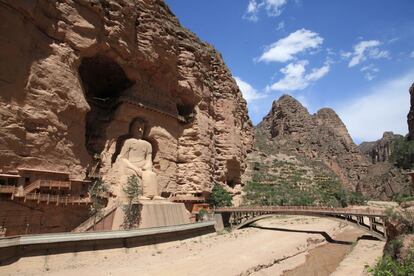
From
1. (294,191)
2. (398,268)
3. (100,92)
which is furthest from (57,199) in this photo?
(294,191)

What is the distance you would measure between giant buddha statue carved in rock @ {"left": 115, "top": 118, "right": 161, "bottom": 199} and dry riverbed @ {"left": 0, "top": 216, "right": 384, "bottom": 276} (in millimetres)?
6805

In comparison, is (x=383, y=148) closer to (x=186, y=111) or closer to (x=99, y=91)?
(x=186, y=111)

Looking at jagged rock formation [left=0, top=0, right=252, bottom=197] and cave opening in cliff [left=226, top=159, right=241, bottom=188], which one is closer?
jagged rock formation [left=0, top=0, right=252, bottom=197]

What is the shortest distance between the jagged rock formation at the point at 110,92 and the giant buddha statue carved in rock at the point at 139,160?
1.06m

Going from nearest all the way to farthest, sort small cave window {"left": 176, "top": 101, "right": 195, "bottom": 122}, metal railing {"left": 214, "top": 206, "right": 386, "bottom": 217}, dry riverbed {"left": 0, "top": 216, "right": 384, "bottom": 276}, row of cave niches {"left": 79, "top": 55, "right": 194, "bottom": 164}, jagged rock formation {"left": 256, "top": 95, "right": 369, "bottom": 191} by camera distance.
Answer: dry riverbed {"left": 0, "top": 216, "right": 384, "bottom": 276}, metal railing {"left": 214, "top": 206, "right": 386, "bottom": 217}, row of cave niches {"left": 79, "top": 55, "right": 194, "bottom": 164}, small cave window {"left": 176, "top": 101, "right": 195, "bottom": 122}, jagged rock formation {"left": 256, "top": 95, "right": 369, "bottom": 191}

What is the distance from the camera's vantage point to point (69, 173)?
27781mm

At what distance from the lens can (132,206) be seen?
29.9m

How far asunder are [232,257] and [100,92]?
83.2ft

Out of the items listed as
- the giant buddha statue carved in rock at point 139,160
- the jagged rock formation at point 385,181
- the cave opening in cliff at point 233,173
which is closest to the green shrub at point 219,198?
the cave opening in cliff at point 233,173

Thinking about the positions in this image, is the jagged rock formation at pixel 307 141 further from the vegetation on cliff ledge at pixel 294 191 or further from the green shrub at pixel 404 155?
the green shrub at pixel 404 155

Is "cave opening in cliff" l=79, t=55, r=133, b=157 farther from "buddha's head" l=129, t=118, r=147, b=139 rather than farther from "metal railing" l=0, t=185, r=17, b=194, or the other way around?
"metal railing" l=0, t=185, r=17, b=194

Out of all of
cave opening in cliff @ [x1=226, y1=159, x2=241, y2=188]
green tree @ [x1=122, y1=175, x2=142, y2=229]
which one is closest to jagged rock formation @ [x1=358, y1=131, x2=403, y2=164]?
cave opening in cliff @ [x1=226, y1=159, x2=241, y2=188]

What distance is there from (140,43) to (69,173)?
1643 cm

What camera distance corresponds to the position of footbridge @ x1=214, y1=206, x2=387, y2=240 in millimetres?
33875
